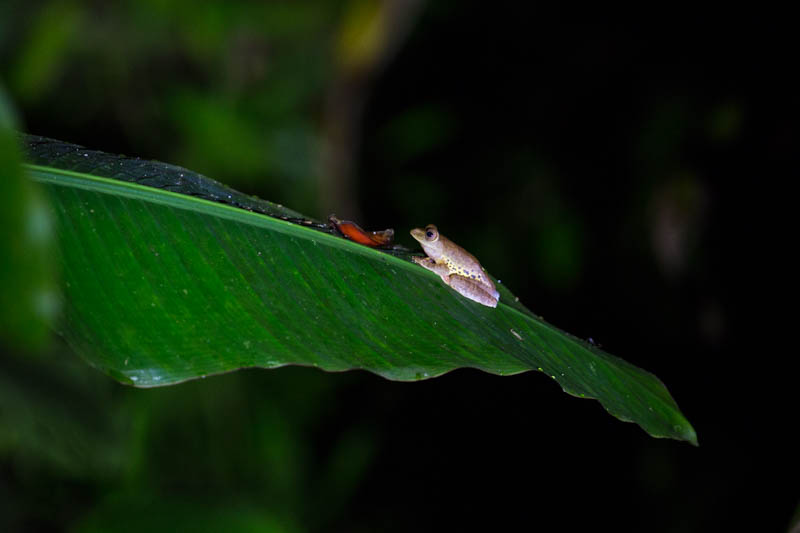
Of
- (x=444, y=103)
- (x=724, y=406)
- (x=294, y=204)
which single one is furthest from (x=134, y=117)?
(x=724, y=406)

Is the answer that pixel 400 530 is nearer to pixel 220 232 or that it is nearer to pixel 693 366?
pixel 693 366

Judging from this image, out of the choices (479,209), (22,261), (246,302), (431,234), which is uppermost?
(22,261)

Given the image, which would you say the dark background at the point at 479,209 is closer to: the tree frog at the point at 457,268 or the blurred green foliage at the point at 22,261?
the tree frog at the point at 457,268

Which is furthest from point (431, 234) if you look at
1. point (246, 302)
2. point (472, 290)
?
point (246, 302)

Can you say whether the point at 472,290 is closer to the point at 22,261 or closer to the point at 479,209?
the point at 22,261

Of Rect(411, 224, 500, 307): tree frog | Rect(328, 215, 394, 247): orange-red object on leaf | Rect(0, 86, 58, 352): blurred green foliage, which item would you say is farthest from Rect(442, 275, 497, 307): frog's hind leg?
Rect(0, 86, 58, 352): blurred green foliage

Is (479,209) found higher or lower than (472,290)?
lower
